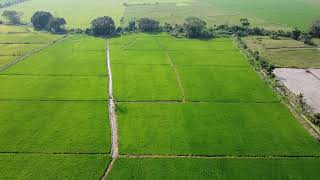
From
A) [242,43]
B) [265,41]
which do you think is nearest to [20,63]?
[242,43]

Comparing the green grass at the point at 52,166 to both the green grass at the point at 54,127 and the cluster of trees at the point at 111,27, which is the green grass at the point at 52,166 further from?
the cluster of trees at the point at 111,27

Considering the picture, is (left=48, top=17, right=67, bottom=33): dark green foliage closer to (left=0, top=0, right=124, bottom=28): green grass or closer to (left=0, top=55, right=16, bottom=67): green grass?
(left=0, top=0, right=124, bottom=28): green grass

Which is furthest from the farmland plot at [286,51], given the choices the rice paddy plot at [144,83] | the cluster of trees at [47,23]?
the cluster of trees at [47,23]

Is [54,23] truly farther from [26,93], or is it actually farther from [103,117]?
[103,117]

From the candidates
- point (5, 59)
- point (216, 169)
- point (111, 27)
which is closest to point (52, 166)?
point (216, 169)

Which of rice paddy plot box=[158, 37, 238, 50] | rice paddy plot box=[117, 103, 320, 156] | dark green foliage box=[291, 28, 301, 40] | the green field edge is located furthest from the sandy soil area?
the green field edge

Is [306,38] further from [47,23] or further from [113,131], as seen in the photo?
[47,23]
